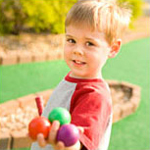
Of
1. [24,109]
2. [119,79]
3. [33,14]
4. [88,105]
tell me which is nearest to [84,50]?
[88,105]

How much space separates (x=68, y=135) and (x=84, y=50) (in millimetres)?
513

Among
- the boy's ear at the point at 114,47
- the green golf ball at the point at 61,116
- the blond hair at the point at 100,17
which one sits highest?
the blond hair at the point at 100,17

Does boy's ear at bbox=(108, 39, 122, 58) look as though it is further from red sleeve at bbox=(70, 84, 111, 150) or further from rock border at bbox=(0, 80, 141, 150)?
rock border at bbox=(0, 80, 141, 150)

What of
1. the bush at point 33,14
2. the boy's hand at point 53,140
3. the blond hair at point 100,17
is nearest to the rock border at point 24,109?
the blond hair at point 100,17

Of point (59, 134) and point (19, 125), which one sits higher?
point (59, 134)

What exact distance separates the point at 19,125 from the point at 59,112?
113 inches

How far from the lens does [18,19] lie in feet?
30.4

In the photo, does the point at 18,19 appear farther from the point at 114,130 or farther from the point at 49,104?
the point at 49,104

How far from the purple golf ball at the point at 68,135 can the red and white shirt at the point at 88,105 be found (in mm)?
109

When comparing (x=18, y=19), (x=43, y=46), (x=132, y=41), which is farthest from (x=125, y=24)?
(x=132, y=41)

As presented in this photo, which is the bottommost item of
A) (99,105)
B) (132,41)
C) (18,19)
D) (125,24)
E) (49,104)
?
(132,41)

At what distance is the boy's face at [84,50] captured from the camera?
173cm

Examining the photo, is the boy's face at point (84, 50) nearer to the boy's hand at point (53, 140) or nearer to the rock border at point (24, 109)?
the boy's hand at point (53, 140)

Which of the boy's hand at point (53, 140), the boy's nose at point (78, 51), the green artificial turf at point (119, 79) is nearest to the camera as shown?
the boy's hand at point (53, 140)
